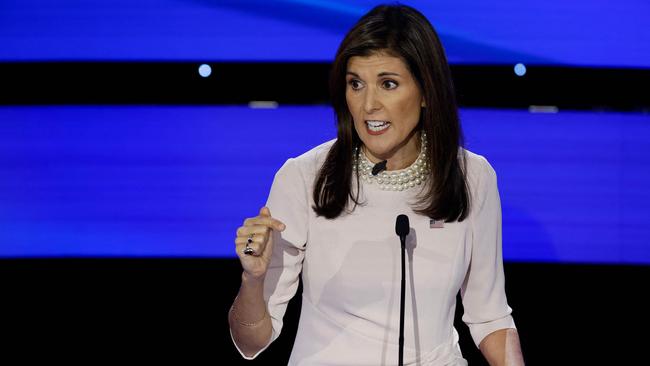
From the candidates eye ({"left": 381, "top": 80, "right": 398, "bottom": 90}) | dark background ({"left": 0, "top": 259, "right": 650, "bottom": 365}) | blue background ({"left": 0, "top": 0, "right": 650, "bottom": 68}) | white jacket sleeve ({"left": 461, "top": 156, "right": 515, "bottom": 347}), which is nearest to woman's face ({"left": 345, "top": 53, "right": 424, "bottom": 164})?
eye ({"left": 381, "top": 80, "right": 398, "bottom": 90})

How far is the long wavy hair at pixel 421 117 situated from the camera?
1.71 m

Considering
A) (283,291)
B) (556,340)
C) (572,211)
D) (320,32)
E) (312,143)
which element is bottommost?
(556,340)

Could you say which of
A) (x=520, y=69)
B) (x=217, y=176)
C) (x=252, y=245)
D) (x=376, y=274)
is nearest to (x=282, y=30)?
(x=217, y=176)

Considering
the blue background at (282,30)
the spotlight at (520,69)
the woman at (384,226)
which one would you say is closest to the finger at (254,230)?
the woman at (384,226)

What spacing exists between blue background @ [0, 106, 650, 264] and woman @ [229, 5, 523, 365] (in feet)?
2.56

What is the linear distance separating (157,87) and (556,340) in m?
1.50

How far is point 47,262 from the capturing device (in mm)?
2604

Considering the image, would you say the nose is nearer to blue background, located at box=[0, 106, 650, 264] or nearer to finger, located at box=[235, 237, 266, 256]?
finger, located at box=[235, 237, 266, 256]

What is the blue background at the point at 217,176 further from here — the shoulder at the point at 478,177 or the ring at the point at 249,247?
the ring at the point at 249,247

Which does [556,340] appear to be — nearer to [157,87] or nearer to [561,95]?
[561,95]

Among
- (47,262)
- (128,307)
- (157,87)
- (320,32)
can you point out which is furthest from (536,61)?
(47,262)

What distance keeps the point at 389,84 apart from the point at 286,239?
40cm

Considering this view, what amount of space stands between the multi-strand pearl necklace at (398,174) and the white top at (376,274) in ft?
0.05

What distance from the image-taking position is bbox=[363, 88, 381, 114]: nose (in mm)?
1699
